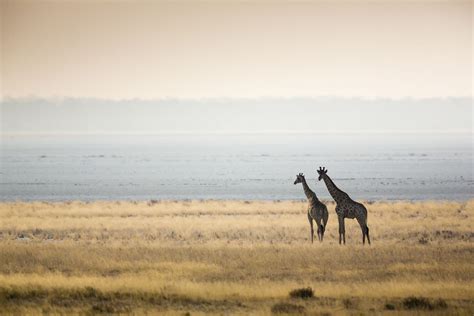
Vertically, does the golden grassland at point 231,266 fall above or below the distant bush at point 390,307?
above

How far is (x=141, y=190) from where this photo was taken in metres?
77.1

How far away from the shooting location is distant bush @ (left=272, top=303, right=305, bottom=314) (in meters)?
15.2

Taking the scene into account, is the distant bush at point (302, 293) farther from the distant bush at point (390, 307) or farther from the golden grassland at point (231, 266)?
the distant bush at point (390, 307)

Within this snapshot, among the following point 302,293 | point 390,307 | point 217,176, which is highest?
point 302,293

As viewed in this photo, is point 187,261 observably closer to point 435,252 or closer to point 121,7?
point 435,252

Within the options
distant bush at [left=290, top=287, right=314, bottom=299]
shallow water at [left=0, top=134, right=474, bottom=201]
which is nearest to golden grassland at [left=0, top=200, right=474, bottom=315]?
distant bush at [left=290, top=287, right=314, bottom=299]

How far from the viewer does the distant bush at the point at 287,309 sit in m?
15.2

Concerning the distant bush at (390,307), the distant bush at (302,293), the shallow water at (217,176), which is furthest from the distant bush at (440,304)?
the shallow water at (217,176)

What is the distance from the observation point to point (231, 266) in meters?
20.0

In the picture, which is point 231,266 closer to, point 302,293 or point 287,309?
point 302,293

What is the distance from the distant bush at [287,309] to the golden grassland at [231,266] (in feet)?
0.07

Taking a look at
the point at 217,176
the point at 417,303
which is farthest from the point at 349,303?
the point at 217,176

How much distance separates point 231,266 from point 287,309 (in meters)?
4.70

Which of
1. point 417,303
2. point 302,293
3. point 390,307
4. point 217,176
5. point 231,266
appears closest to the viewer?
point 390,307
